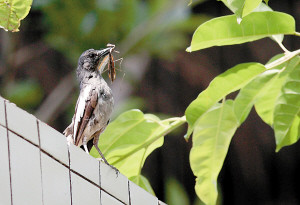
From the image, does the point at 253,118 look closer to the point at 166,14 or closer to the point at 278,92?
the point at 166,14

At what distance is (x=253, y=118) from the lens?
2852mm

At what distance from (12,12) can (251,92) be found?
0.35 meters

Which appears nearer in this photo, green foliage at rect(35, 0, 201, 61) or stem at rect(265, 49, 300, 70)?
stem at rect(265, 49, 300, 70)

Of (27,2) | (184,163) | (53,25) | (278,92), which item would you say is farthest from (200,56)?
(27,2)

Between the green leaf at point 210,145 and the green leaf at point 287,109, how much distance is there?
88mm

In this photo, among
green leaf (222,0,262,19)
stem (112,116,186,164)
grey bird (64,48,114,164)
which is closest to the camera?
green leaf (222,0,262,19)

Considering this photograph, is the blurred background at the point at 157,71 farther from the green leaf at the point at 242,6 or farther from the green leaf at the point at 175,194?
the green leaf at the point at 242,6

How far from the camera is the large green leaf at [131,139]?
1166mm

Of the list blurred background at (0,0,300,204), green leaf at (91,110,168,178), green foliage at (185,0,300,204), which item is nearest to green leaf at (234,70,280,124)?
green foliage at (185,0,300,204)

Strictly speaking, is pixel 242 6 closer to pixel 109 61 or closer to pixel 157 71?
pixel 109 61

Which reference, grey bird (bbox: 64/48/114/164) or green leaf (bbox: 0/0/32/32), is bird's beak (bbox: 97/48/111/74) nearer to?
grey bird (bbox: 64/48/114/164)

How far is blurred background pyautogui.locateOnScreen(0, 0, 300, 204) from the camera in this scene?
248 cm

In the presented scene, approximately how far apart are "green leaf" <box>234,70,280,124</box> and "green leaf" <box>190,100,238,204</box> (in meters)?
0.06

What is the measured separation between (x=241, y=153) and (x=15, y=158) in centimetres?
209
